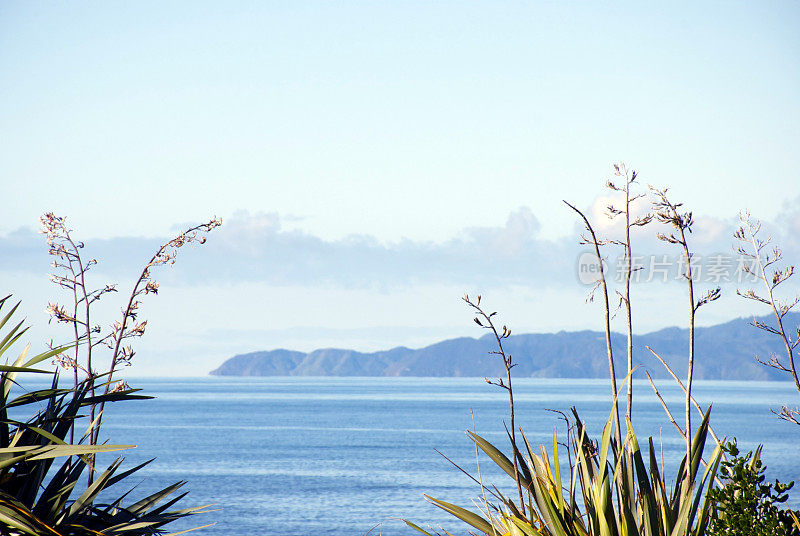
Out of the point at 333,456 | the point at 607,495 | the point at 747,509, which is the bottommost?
the point at 333,456

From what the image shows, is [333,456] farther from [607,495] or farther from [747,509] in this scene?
[607,495]

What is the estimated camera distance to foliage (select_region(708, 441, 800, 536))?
9.66 feet

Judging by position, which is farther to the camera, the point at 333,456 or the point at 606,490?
the point at 333,456

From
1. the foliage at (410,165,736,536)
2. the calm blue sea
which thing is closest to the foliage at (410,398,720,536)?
the foliage at (410,165,736,536)

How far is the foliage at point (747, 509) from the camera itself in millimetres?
2945

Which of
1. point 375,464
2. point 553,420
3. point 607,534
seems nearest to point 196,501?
point 375,464

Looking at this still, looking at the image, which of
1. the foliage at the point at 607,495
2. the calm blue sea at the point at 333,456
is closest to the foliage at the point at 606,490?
the foliage at the point at 607,495

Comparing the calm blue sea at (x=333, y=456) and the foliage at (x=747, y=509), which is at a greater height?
the foliage at (x=747, y=509)

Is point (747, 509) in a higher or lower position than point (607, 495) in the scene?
lower

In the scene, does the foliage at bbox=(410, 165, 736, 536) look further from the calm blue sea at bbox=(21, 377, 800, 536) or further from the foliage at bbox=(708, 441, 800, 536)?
the calm blue sea at bbox=(21, 377, 800, 536)

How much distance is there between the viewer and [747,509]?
2992mm

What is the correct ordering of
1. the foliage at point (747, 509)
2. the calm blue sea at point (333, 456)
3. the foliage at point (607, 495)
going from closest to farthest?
the foliage at point (607, 495) < the foliage at point (747, 509) < the calm blue sea at point (333, 456)

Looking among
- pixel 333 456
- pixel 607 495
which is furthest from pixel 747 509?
pixel 333 456

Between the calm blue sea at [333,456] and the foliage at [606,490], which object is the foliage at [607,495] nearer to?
the foliage at [606,490]
